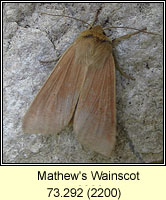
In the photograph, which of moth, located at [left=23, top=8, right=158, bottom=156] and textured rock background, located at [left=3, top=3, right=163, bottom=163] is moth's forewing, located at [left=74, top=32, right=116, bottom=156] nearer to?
moth, located at [left=23, top=8, right=158, bottom=156]

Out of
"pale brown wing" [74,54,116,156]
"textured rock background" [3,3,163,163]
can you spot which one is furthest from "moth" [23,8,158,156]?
"textured rock background" [3,3,163,163]

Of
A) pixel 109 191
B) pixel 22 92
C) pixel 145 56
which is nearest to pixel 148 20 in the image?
pixel 145 56

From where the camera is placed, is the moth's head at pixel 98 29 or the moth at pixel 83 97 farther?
the moth's head at pixel 98 29

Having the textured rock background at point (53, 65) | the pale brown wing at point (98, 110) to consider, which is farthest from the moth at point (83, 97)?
the textured rock background at point (53, 65)

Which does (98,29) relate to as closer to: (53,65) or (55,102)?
(53,65)

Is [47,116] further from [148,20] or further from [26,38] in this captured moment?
[148,20]

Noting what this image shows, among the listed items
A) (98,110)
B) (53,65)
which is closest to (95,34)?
(53,65)

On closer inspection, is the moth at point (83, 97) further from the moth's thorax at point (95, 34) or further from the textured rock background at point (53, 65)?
the textured rock background at point (53, 65)
